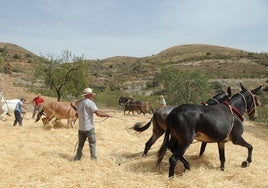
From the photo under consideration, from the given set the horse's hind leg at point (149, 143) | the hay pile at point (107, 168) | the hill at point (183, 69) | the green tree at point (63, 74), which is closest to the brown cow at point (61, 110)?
the hay pile at point (107, 168)

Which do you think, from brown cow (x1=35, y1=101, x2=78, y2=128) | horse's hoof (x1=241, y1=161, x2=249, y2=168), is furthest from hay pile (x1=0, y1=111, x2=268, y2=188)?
brown cow (x1=35, y1=101, x2=78, y2=128)

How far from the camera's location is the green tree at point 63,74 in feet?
Result: 96.2

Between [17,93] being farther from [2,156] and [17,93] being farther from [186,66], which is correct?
[186,66]

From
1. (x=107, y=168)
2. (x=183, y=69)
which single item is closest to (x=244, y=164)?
(x=107, y=168)

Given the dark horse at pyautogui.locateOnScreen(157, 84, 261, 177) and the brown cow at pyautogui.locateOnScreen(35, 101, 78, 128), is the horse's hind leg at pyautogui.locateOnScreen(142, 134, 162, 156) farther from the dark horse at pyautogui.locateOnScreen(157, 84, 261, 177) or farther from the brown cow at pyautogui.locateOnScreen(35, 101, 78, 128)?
the brown cow at pyautogui.locateOnScreen(35, 101, 78, 128)

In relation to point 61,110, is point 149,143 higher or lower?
lower

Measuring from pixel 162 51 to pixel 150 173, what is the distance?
371 ft

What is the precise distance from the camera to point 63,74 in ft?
96.1

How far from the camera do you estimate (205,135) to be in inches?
276

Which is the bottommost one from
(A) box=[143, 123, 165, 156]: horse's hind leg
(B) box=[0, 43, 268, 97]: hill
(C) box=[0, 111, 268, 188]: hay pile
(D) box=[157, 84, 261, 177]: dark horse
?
(C) box=[0, 111, 268, 188]: hay pile

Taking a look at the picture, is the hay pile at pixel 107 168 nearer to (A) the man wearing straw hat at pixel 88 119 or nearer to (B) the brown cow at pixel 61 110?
(A) the man wearing straw hat at pixel 88 119

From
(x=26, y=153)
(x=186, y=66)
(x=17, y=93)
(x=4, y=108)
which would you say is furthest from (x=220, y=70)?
(x=26, y=153)

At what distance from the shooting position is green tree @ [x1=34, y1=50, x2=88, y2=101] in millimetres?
29328

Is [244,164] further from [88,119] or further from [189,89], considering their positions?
[189,89]
